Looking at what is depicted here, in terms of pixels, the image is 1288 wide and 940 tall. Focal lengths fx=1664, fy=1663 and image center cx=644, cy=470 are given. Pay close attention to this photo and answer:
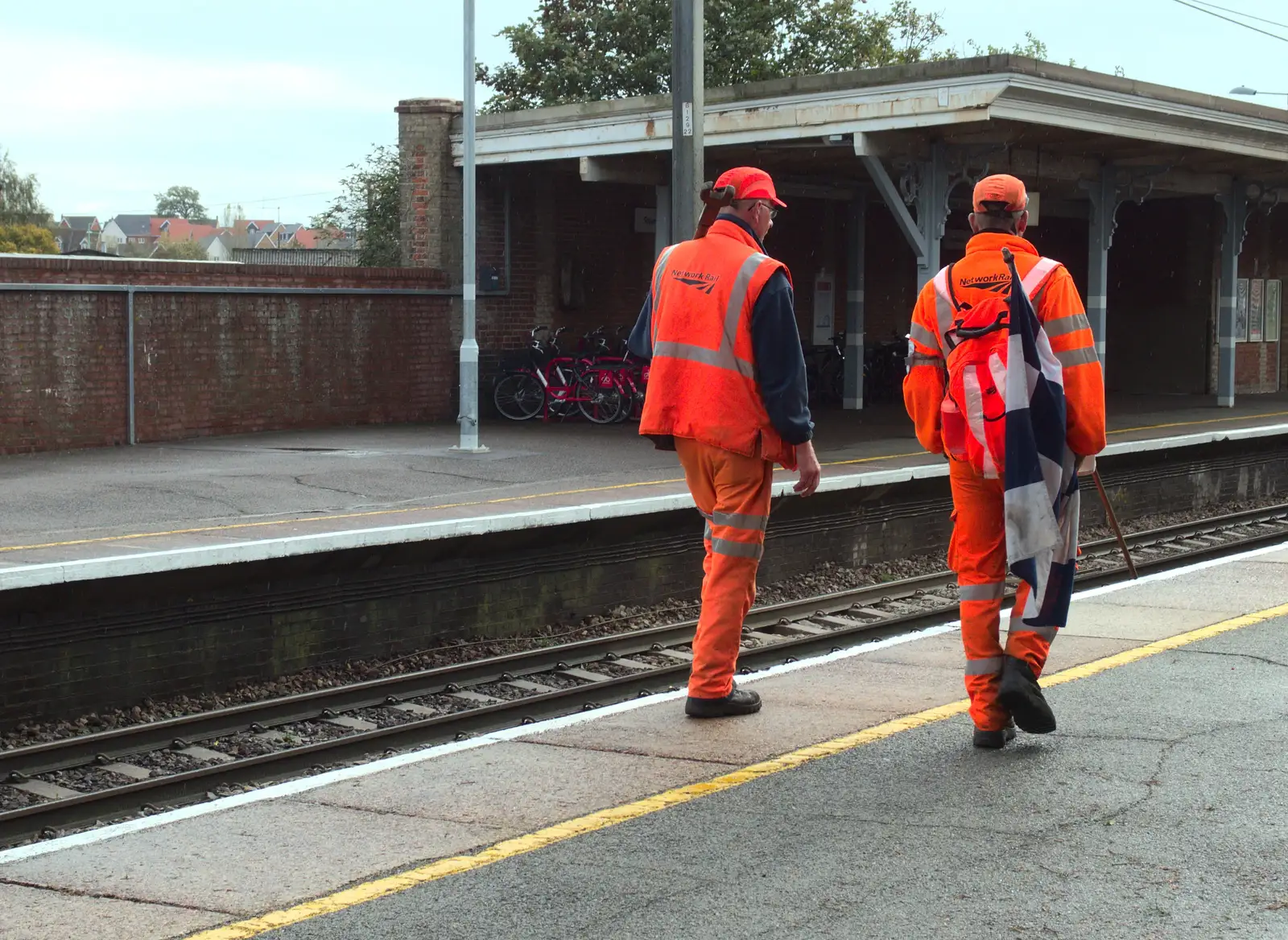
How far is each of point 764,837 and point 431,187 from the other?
19101 mm

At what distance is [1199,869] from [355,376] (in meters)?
18.1

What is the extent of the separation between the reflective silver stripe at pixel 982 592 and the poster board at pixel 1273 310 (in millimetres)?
28397

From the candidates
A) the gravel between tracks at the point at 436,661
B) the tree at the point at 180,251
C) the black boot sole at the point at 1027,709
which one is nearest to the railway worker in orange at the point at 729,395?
the black boot sole at the point at 1027,709

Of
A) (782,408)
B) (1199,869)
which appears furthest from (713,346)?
(1199,869)

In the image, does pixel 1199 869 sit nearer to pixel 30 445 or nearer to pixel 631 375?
pixel 30 445

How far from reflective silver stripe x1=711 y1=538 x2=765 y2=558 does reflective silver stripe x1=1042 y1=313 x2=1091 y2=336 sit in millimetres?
1258

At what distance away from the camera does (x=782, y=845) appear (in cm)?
453

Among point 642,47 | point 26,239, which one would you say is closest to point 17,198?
point 26,239

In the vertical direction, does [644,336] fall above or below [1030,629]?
above

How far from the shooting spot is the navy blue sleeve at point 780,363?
579 cm

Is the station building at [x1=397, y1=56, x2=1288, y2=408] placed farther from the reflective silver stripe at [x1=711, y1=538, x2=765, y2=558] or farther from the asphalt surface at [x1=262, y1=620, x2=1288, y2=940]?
the asphalt surface at [x1=262, y1=620, x2=1288, y2=940]

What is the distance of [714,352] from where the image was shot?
5891 millimetres

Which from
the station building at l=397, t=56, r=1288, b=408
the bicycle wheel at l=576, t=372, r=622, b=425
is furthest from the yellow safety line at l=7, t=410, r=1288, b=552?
the bicycle wheel at l=576, t=372, r=622, b=425

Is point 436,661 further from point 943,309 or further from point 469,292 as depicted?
point 469,292
